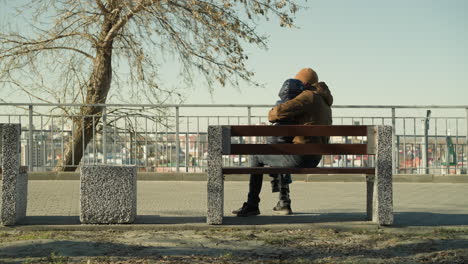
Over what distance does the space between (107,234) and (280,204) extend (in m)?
2.23

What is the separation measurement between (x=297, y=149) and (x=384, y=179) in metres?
0.93

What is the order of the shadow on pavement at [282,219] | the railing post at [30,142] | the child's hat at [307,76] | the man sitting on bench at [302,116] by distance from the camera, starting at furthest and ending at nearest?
1. the railing post at [30,142]
2. the child's hat at [307,76]
3. the man sitting on bench at [302,116]
4. the shadow on pavement at [282,219]

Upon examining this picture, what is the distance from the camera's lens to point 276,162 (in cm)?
738

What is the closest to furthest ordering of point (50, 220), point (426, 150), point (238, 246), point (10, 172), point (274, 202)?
point (238, 246) < point (10, 172) < point (50, 220) < point (274, 202) < point (426, 150)

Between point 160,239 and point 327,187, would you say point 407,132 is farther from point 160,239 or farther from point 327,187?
point 160,239

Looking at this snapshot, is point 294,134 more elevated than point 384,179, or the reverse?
point 294,134

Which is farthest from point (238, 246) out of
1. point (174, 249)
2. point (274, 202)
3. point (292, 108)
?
point (274, 202)

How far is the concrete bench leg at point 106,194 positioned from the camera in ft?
22.8

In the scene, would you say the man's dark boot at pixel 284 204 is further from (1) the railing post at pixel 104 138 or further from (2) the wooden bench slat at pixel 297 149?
(1) the railing post at pixel 104 138

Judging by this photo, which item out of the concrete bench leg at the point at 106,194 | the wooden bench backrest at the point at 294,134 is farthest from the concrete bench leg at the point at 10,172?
the wooden bench backrest at the point at 294,134

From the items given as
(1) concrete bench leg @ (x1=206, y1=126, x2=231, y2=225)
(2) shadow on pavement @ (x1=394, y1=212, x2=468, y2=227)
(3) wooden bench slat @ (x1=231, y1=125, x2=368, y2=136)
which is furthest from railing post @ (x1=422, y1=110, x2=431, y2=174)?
(1) concrete bench leg @ (x1=206, y1=126, x2=231, y2=225)

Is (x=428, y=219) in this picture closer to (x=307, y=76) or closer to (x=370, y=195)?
(x=370, y=195)

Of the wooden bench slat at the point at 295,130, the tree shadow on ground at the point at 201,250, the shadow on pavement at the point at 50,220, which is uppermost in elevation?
the wooden bench slat at the point at 295,130

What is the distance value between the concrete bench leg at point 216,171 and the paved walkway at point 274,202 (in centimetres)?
29
